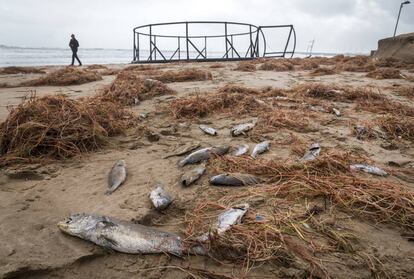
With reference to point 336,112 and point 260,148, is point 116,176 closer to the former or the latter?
point 260,148

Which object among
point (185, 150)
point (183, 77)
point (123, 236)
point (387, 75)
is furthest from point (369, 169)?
point (387, 75)

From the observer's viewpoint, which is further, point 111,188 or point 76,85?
point 76,85

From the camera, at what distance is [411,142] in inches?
165

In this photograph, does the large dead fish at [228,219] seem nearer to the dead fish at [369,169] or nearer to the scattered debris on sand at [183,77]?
the dead fish at [369,169]

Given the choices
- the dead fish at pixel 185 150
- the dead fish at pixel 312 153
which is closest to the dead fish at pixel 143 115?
the dead fish at pixel 185 150

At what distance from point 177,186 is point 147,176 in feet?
1.39

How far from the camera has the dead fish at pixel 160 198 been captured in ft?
8.65

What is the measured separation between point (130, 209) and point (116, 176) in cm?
64

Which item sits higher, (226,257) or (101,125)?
(101,125)

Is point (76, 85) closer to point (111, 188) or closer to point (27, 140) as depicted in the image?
point (27, 140)

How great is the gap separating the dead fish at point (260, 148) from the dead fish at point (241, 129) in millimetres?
561

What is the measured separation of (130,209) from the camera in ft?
8.66

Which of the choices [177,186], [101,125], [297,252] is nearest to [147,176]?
[177,186]

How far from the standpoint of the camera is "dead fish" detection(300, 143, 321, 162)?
3429 millimetres
